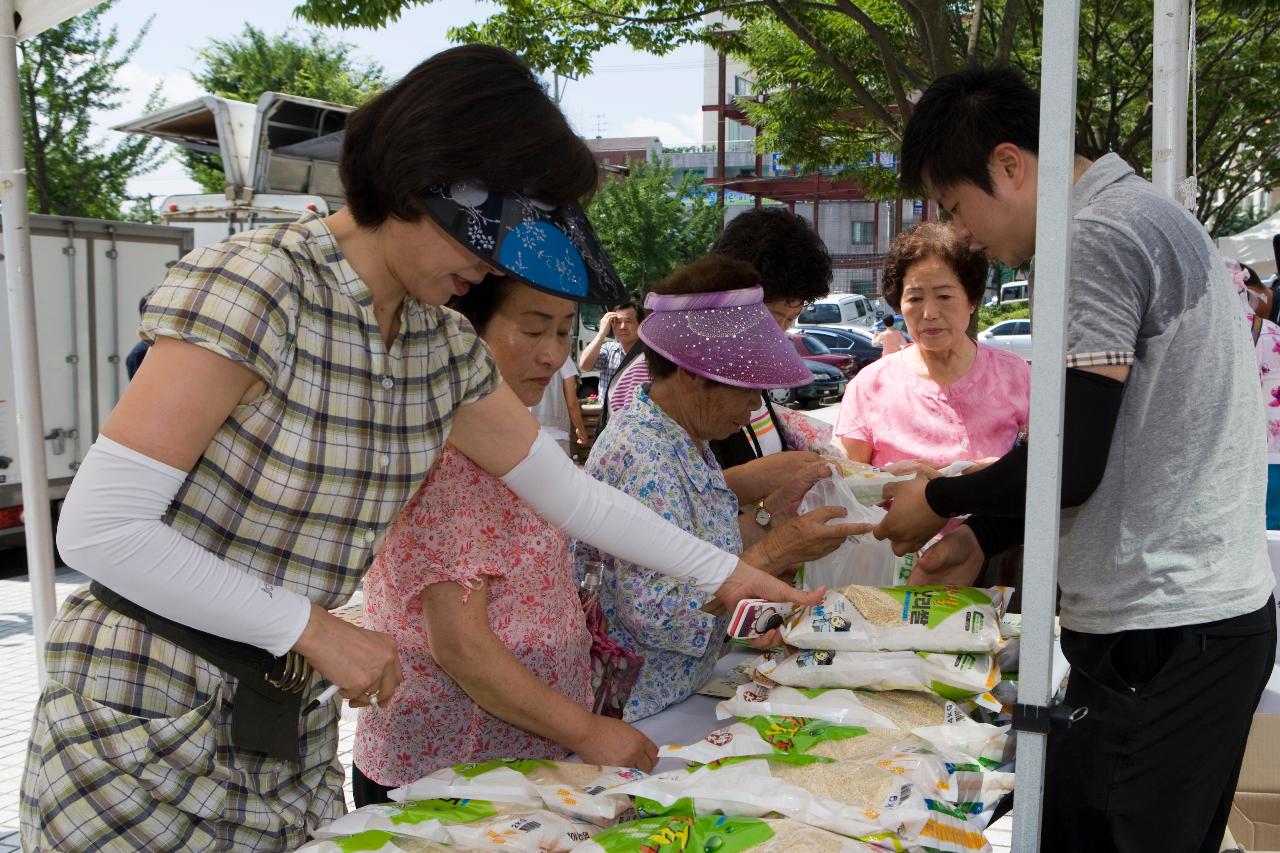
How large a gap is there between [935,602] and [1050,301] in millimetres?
798

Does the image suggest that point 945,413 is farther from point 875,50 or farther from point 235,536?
point 875,50

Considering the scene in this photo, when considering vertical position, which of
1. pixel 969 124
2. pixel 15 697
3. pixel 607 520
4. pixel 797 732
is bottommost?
pixel 15 697

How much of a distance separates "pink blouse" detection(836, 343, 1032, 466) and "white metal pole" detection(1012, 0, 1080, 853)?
73.3 inches

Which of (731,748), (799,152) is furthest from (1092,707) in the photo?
(799,152)

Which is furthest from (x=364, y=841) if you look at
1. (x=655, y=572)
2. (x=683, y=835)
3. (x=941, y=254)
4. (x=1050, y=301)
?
(x=941, y=254)

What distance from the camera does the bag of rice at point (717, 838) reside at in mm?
1335

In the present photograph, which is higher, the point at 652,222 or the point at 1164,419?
the point at 652,222

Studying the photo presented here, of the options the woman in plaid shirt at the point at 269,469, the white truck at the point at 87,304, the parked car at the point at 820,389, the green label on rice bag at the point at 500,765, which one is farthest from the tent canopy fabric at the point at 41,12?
the parked car at the point at 820,389

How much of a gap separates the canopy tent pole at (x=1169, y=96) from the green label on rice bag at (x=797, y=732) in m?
3.07

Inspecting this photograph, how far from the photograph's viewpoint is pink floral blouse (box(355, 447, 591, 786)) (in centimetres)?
178

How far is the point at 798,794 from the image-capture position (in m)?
1.47

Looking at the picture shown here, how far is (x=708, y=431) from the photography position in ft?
7.63

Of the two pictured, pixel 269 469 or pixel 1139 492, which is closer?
pixel 269 469

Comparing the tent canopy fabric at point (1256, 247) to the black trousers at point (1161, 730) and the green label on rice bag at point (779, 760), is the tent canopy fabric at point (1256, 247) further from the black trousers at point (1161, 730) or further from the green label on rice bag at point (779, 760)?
the green label on rice bag at point (779, 760)
